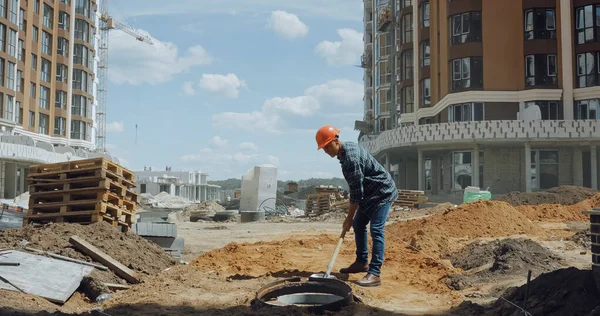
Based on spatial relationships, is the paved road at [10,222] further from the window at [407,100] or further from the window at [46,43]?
the window at [46,43]

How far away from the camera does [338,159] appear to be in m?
7.45

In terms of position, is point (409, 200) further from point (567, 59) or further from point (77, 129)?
point (77, 129)

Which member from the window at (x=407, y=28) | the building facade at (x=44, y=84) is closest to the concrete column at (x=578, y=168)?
the window at (x=407, y=28)

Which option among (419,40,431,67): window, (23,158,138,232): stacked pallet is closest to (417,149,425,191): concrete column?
(419,40,431,67): window

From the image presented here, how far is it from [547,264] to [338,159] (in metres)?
3.58

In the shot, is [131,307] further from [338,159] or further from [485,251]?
[485,251]

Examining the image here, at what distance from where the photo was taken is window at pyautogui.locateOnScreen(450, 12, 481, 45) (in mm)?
37094

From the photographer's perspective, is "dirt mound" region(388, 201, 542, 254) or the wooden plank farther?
"dirt mound" region(388, 201, 542, 254)

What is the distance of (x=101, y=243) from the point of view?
8852 mm

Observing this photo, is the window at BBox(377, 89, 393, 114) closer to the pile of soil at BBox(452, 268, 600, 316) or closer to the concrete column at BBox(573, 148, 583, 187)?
the concrete column at BBox(573, 148, 583, 187)

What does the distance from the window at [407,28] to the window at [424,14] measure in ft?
9.77

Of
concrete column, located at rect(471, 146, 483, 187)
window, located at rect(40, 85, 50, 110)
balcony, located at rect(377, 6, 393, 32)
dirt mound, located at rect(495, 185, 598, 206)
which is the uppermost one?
balcony, located at rect(377, 6, 393, 32)

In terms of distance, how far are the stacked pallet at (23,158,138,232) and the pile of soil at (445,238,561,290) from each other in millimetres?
5594

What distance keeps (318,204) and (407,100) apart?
55.6ft
